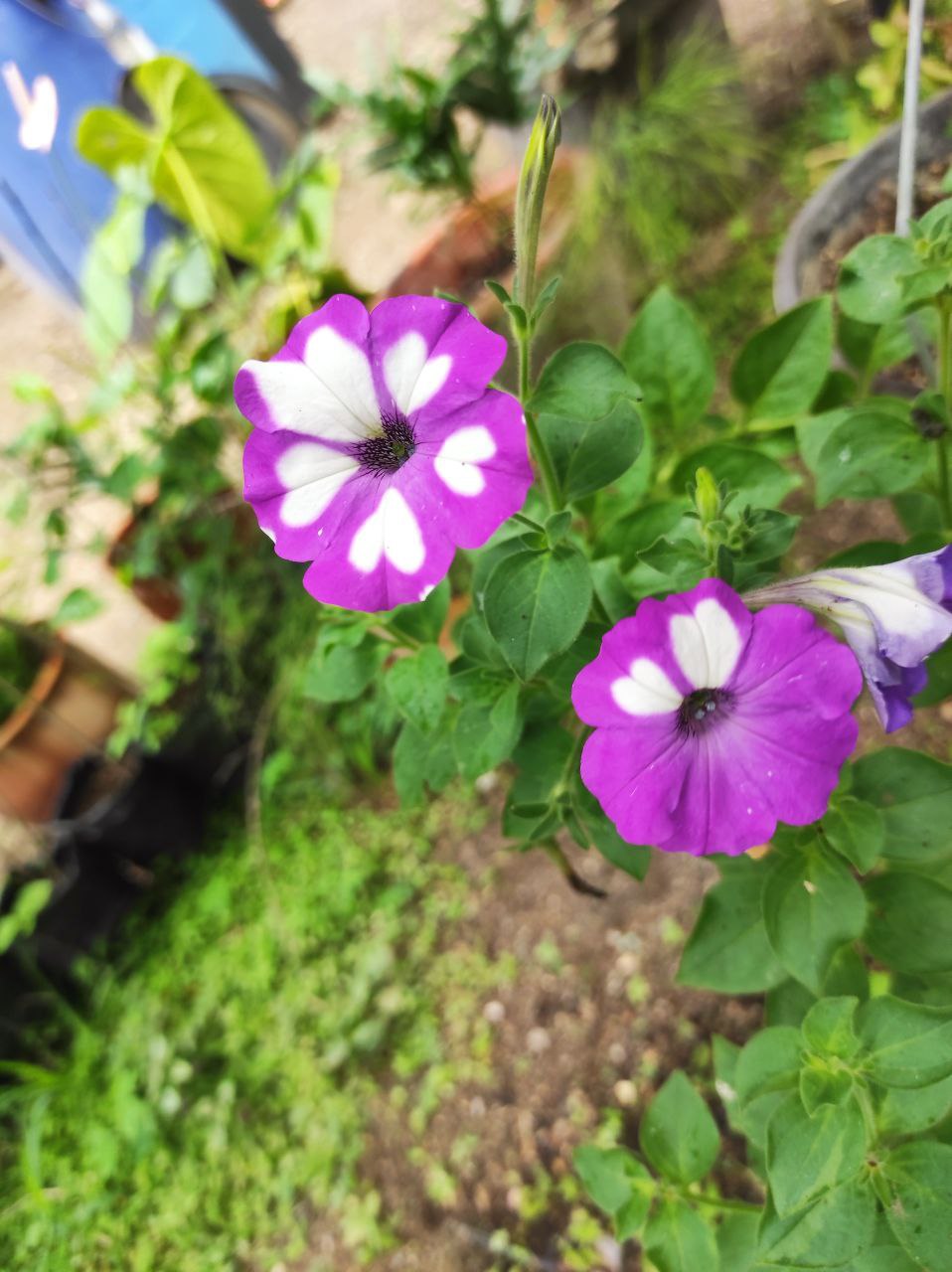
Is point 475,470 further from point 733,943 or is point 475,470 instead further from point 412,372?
point 733,943

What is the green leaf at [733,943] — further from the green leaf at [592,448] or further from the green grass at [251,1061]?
the green grass at [251,1061]

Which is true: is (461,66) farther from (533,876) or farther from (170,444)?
(533,876)

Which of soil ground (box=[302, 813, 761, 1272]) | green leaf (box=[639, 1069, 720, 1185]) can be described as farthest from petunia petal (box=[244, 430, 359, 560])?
soil ground (box=[302, 813, 761, 1272])

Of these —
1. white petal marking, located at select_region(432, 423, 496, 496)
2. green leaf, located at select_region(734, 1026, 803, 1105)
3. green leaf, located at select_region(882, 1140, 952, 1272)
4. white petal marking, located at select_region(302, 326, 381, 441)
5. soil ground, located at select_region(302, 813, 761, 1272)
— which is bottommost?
soil ground, located at select_region(302, 813, 761, 1272)

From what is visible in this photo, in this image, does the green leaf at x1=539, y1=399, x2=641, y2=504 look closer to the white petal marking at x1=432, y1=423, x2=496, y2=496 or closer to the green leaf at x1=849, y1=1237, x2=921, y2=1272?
the white petal marking at x1=432, y1=423, x2=496, y2=496

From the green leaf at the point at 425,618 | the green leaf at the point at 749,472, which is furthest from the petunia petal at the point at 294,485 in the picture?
the green leaf at the point at 749,472

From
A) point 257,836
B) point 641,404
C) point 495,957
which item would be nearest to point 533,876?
point 495,957
